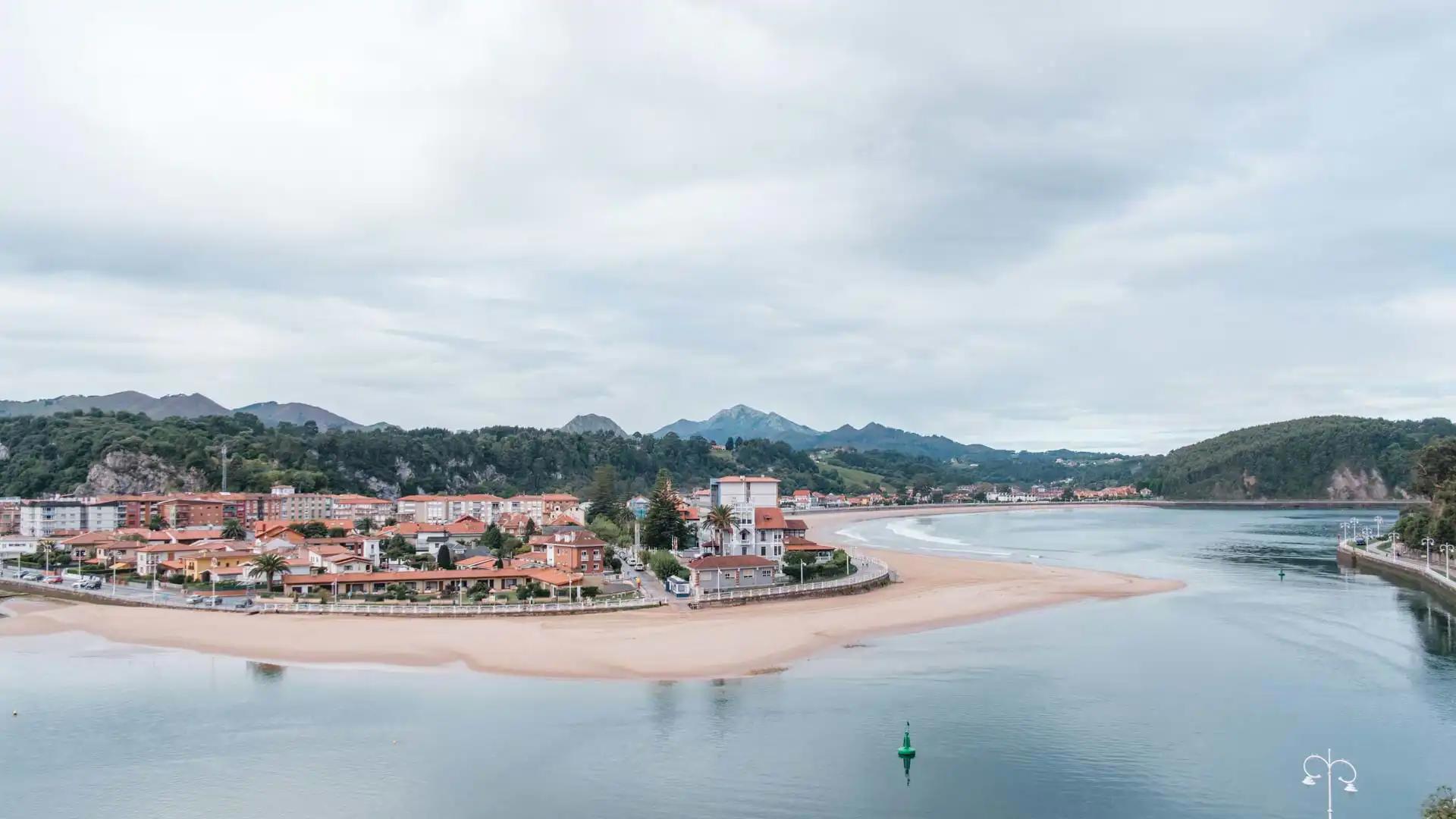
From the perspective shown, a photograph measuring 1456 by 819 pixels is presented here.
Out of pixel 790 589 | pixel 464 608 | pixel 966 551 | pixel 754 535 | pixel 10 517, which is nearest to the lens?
pixel 464 608

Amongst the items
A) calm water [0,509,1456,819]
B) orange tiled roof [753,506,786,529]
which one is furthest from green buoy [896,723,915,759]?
orange tiled roof [753,506,786,529]

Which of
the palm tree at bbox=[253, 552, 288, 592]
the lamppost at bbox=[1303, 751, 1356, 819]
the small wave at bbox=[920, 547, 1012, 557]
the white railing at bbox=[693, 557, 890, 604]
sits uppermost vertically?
the palm tree at bbox=[253, 552, 288, 592]

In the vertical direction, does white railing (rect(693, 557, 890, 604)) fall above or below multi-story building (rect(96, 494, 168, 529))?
below

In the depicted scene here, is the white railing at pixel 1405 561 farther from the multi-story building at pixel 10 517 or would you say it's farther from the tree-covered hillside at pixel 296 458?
the multi-story building at pixel 10 517

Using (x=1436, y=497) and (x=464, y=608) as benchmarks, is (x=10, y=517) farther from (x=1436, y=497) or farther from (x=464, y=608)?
(x=1436, y=497)

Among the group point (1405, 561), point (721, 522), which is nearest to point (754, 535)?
point (721, 522)

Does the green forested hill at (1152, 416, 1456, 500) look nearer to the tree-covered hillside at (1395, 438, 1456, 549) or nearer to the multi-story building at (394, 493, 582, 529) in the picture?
the tree-covered hillside at (1395, 438, 1456, 549)
